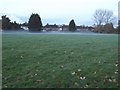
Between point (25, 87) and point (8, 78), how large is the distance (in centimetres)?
82

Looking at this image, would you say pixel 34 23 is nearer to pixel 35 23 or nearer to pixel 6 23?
pixel 35 23

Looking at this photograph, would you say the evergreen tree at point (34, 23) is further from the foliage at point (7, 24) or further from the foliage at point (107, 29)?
the foliage at point (107, 29)

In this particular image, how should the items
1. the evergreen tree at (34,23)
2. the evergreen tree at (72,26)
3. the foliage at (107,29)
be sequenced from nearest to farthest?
the evergreen tree at (34,23)
the evergreen tree at (72,26)
the foliage at (107,29)

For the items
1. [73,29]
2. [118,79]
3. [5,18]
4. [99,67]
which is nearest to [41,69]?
[99,67]

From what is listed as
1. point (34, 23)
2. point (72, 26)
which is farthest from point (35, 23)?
point (72, 26)

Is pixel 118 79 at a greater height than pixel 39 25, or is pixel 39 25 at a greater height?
pixel 39 25

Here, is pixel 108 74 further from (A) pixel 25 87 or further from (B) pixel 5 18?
(B) pixel 5 18

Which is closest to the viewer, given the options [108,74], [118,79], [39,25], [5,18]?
[118,79]

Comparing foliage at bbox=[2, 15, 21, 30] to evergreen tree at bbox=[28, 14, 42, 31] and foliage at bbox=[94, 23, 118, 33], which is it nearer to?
evergreen tree at bbox=[28, 14, 42, 31]

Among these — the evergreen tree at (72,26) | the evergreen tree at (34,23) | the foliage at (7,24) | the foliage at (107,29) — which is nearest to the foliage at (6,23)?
the foliage at (7,24)

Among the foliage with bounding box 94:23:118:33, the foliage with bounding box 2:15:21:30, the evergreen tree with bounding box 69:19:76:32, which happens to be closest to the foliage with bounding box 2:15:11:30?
the foliage with bounding box 2:15:21:30

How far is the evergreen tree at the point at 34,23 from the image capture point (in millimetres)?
38719

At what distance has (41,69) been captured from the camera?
4.95 meters

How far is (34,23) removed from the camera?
3884 cm
